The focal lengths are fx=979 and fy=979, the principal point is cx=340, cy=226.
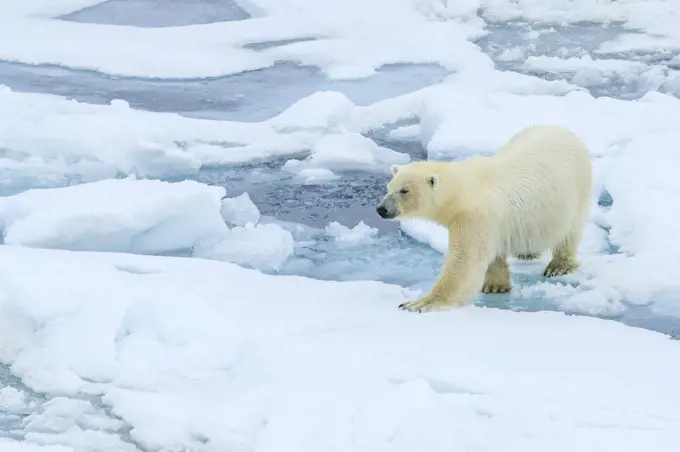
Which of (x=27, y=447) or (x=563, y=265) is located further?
(x=563, y=265)

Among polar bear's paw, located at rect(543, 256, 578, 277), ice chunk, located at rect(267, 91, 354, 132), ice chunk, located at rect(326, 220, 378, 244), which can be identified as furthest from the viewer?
ice chunk, located at rect(267, 91, 354, 132)

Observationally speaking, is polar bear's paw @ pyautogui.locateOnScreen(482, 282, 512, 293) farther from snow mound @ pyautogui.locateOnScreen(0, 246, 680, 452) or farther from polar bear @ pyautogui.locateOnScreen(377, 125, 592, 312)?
snow mound @ pyautogui.locateOnScreen(0, 246, 680, 452)

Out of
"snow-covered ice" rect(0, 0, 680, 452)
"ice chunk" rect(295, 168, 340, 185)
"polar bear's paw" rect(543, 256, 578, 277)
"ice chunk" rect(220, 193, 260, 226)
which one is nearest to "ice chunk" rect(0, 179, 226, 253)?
"snow-covered ice" rect(0, 0, 680, 452)

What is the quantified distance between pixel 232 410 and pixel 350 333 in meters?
0.71

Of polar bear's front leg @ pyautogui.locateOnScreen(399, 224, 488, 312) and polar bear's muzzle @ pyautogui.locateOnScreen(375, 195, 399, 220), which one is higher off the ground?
polar bear's muzzle @ pyautogui.locateOnScreen(375, 195, 399, 220)

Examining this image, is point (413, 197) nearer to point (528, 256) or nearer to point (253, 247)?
point (528, 256)

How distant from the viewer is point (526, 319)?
12.4 feet

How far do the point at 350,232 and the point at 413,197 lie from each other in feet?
3.76

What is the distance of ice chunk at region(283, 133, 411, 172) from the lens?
20.9ft

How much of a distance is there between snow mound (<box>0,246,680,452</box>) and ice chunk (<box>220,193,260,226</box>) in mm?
1265

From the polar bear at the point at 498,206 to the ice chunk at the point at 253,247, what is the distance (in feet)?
2.72

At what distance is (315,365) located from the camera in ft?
10.3

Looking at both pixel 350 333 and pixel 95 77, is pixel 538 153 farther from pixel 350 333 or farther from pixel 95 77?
pixel 95 77

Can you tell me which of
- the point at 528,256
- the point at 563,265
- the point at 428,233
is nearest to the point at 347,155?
the point at 428,233
